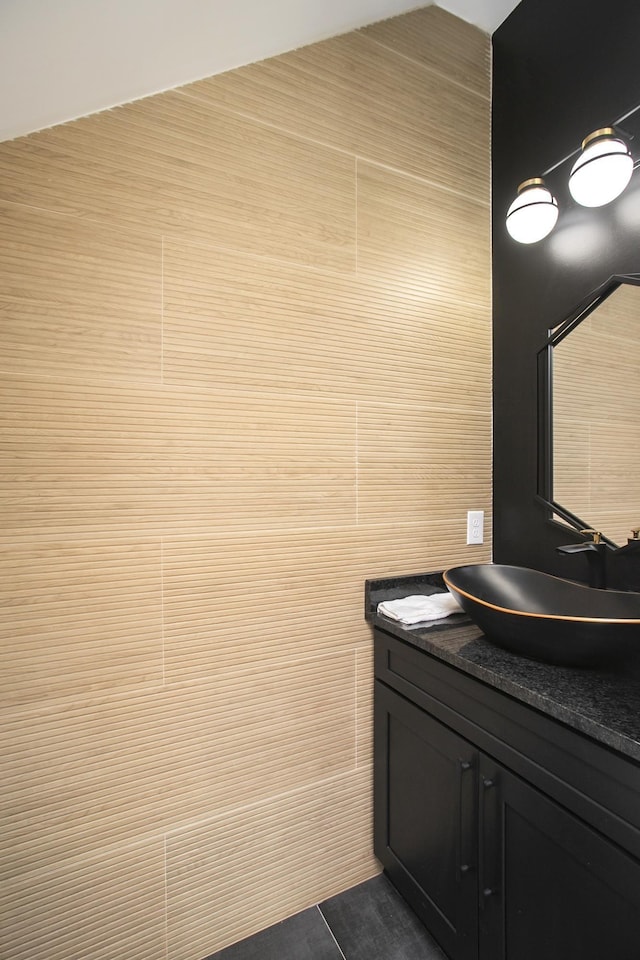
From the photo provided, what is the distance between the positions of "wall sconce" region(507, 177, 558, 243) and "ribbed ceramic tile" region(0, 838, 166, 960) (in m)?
2.08

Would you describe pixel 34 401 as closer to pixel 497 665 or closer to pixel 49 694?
pixel 49 694

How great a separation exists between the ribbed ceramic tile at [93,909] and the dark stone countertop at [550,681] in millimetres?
918

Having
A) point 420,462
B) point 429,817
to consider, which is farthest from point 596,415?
point 429,817

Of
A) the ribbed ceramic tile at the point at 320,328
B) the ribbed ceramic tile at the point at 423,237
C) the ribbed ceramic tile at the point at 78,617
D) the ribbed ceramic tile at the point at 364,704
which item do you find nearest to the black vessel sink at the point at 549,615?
the ribbed ceramic tile at the point at 364,704

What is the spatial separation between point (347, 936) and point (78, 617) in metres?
1.21

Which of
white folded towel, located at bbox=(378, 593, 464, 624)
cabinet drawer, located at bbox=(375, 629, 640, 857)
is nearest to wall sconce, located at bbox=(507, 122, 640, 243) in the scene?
white folded towel, located at bbox=(378, 593, 464, 624)

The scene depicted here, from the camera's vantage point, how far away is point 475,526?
1.65m

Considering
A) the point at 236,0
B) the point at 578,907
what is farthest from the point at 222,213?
the point at 578,907

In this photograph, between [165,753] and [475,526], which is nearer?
[165,753]

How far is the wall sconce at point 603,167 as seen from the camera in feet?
3.63

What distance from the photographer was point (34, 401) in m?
1.03

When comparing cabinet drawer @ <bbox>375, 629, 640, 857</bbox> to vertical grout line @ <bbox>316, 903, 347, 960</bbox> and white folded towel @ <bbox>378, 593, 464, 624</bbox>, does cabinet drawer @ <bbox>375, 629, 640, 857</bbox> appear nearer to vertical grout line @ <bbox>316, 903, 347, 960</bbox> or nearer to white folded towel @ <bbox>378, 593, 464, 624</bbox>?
white folded towel @ <bbox>378, 593, 464, 624</bbox>

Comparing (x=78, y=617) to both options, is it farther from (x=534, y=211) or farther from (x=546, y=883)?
(x=534, y=211)

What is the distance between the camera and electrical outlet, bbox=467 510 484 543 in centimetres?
164
